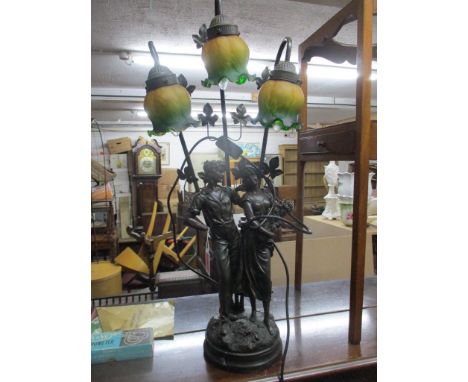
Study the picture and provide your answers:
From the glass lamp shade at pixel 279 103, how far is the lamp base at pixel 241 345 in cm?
51

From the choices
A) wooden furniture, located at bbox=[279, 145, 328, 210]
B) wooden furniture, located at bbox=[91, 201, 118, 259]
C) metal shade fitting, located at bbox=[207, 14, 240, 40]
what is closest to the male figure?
metal shade fitting, located at bbox=[207, 14, 240, 40]

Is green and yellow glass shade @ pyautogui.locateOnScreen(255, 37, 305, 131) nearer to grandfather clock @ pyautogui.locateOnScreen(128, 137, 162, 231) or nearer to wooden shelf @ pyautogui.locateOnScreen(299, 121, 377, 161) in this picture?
wooden shelf @ pyautogui.locateOnScreen(299, 121, 377, 161)

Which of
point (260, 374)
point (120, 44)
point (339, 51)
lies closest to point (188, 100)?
point (260, 374)

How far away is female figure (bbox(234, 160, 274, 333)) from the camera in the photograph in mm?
770

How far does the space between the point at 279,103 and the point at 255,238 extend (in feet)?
1.09

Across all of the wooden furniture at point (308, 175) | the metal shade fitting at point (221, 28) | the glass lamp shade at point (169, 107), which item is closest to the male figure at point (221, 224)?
the glass lamp shade at point (169, 107)

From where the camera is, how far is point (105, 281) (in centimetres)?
262

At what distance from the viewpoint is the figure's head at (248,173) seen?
0.78 meters

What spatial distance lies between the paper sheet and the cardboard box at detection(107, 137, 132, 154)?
4.71 m

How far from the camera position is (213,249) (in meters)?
0.78

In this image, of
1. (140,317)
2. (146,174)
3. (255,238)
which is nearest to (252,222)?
(255,238)

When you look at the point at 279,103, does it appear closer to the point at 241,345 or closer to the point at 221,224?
the point at 221,224

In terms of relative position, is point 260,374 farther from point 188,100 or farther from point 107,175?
point 107,175

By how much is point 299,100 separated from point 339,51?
2.08ft
